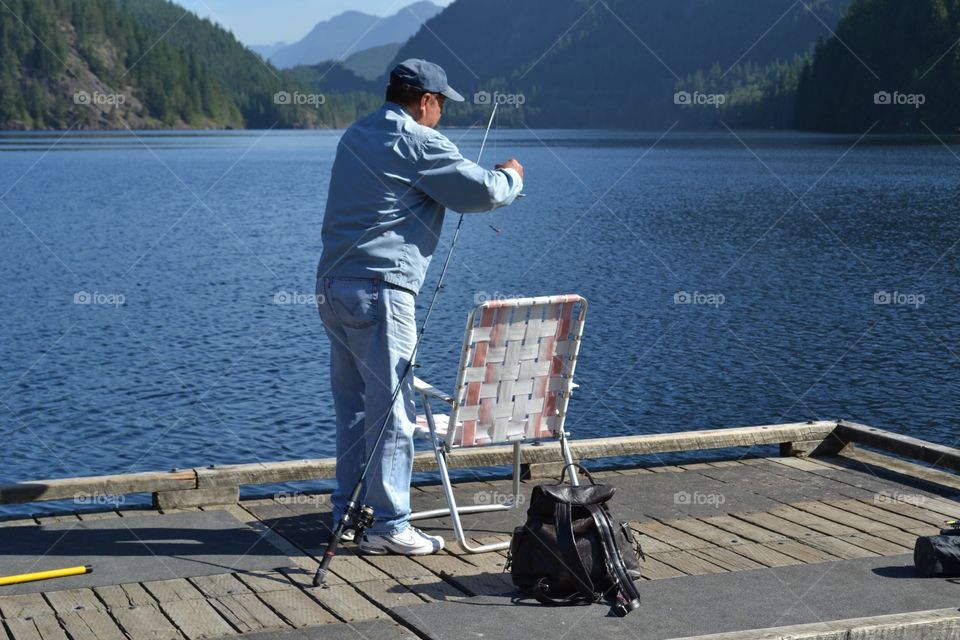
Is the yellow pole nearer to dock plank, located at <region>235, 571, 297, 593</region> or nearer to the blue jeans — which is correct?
dock plank, located at <region>235, 571, 297, 593</region>

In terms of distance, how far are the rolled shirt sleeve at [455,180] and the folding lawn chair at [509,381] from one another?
1.53 ft

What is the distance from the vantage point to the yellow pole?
4986 mm

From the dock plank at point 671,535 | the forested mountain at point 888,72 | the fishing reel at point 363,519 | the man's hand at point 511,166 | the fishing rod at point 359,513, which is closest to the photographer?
the fishing rod at point 359,513

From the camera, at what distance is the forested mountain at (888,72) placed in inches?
3706

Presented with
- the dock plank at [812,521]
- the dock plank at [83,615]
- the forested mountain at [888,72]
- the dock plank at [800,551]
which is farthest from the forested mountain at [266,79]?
the dock plank at [83,615]

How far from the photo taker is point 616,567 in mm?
4859

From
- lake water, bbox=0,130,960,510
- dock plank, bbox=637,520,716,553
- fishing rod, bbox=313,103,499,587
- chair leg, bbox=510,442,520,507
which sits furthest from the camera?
lake water, bbox=0,130,960,510

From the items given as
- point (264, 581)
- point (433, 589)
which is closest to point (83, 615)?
point (264, 581)

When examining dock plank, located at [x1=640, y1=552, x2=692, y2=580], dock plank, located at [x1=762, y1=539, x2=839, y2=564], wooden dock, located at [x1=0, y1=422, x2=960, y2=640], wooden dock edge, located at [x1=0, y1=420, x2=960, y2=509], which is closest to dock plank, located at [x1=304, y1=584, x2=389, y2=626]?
wooden dock, located at [x1=0, y1=422, x2=960, y2=640]

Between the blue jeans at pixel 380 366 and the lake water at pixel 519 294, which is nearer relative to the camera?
the blue jeans at pixel 380 366

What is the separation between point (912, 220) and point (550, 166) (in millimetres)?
43588

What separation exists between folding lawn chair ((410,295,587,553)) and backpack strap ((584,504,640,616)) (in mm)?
746

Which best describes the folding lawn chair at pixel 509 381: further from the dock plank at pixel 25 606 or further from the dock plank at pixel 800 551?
the dock plank at pixel 25 606

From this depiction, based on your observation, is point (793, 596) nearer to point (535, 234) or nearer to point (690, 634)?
point (690, 634)
